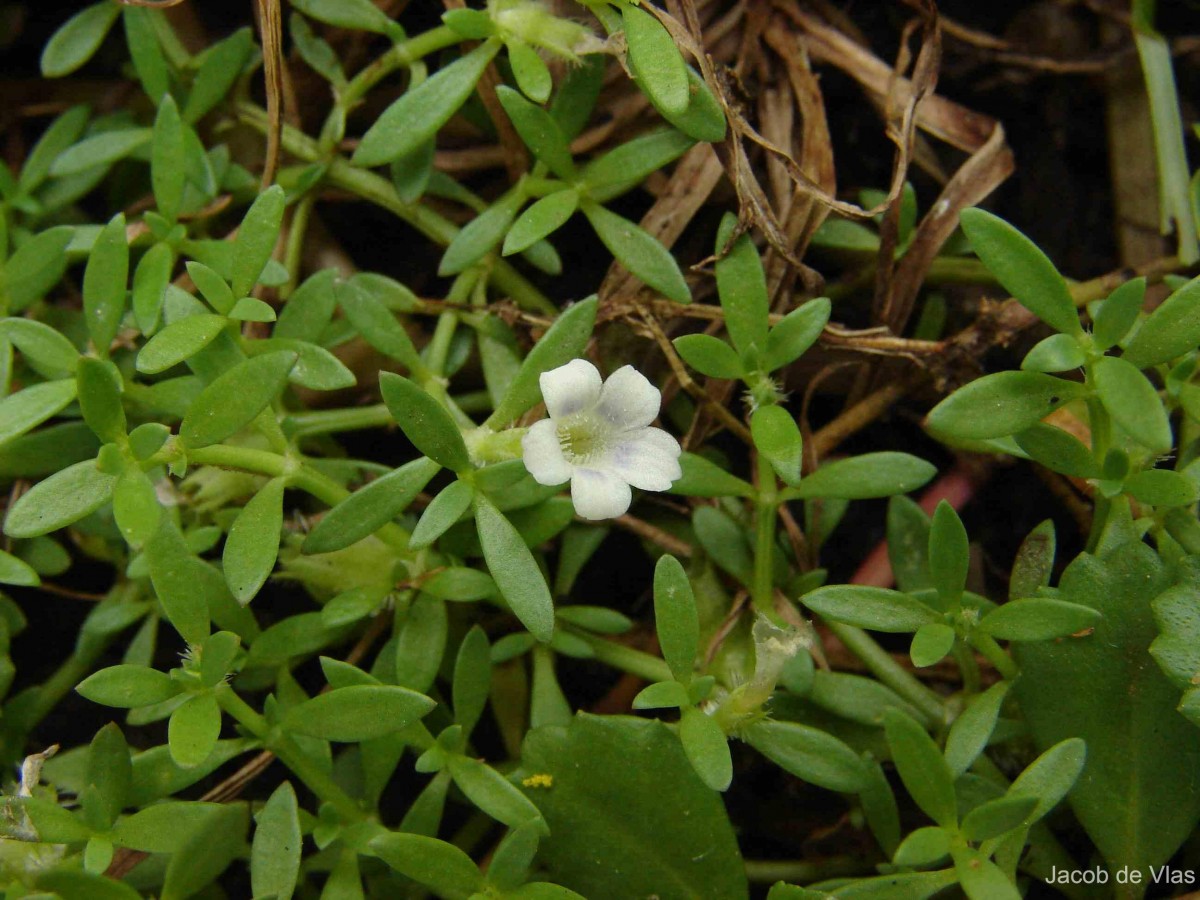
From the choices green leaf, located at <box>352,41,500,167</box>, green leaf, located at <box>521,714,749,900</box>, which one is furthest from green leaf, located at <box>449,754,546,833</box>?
green leaf, located at <box>352,41,500,167</box>

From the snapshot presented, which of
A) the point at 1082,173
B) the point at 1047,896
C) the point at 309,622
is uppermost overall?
the point at 1082,173

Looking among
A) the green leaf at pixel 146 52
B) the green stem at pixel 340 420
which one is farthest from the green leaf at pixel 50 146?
the green stem at pixel 340 420

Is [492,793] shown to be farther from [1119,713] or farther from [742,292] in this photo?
[1119,713]

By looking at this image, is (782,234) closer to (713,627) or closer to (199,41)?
(713,627)

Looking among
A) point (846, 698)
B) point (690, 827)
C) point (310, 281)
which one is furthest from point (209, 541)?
point (846, 698)

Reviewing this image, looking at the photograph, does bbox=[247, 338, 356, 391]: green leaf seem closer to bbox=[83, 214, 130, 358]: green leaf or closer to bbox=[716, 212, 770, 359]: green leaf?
bbox=[83, 214, 130, 358]: green leaf
